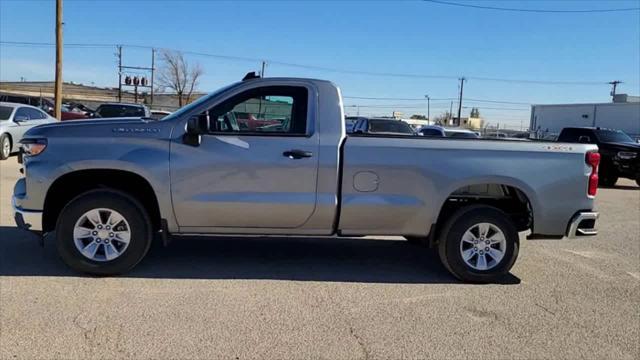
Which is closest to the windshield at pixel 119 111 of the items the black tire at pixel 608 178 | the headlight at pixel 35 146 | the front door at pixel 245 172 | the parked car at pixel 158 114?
the parked car at pixel 158 114

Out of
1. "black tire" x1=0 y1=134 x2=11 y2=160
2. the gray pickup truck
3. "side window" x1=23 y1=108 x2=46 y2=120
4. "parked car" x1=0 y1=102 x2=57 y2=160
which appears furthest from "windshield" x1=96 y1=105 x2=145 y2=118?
the gray pickup truck

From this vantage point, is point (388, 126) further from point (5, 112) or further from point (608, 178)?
point (5, 112)

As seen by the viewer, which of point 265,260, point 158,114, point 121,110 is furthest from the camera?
point 121,110

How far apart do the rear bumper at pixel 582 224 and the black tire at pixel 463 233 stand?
1.91 ft

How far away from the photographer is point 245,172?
17.5ft

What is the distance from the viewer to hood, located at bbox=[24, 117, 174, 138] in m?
5.23

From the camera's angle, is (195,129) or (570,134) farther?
(570,134)

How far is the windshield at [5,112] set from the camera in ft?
50.4

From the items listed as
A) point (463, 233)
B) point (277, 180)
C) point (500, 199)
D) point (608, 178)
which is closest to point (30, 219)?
point (277, 180)

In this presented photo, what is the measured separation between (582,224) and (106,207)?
4.74m

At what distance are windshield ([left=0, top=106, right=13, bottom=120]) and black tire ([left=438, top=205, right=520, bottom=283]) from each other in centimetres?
1406

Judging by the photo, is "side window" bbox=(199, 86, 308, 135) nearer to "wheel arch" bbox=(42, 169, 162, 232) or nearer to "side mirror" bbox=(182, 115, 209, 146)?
"side mirror" bbox=(182, 115, 209, 146)

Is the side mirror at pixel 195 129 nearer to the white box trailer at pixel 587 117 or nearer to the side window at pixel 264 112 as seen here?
the side window at pixel 264 112

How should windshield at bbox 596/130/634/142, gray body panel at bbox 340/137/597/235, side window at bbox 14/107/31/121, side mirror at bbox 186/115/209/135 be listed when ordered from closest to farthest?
side mirror at bbox 186/115/209/135 < gray body panel at bbox 340/137/597/235 < side window at bbox 14/107/31/121 < windshield at bbox 596/130/634/142
